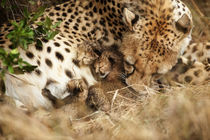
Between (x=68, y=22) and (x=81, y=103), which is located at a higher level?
(x=68, y=22)

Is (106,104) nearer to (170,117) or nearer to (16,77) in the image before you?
(16,77)

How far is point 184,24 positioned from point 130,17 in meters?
0.52

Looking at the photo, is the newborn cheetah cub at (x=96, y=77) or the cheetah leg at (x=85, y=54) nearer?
the newborn cheetah cub at (x=96, y=77)

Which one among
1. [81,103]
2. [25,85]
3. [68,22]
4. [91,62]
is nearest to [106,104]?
[81,103]

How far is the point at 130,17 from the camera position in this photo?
10.2 feet

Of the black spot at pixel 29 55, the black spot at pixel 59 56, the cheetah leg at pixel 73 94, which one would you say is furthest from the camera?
the black spot at pixel 59 56

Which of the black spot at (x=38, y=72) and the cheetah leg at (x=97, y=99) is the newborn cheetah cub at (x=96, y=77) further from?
the black spot at (x=38, y=72)

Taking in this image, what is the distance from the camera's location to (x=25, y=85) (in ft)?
9.29

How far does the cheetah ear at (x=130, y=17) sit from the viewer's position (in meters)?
3.10

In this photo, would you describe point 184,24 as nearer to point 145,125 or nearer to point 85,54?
point 85,54

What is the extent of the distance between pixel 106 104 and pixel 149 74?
1.82 feet

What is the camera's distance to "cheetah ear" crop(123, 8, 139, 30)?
3.10 meters

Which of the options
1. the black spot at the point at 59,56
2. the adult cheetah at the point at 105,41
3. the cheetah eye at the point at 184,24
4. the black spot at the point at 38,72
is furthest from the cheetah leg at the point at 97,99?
the cheetah eye at the point at 184,24

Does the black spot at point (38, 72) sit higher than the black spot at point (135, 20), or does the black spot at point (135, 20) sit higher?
the black spot at point (135, 20)
